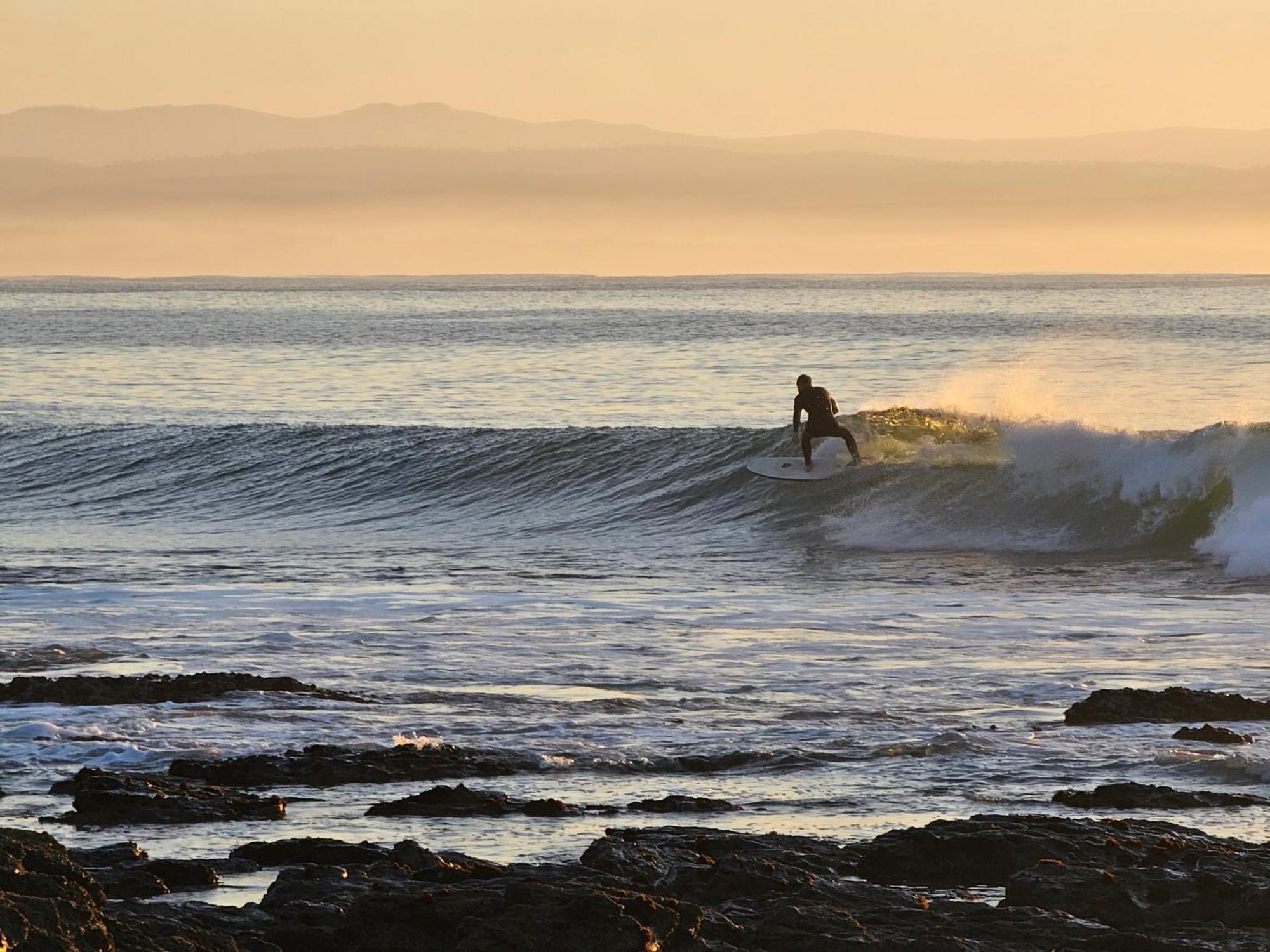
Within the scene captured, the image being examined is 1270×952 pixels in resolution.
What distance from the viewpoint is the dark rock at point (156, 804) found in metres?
8.30

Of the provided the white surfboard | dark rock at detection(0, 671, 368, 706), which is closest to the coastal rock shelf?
dark rock at detection(0, 671, 368, 706)

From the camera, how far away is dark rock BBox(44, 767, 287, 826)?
27.2 feet

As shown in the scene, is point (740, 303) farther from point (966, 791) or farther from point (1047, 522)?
point (966, 791)

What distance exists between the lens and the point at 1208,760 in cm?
937

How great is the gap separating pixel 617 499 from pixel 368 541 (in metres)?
4.71

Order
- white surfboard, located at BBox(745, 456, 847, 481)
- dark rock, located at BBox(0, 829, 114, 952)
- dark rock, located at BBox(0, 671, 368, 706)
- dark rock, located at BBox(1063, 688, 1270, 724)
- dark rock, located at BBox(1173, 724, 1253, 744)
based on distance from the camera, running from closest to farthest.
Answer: dark rock, located at BBox(0, 829, 114, 952), dark rock, located at BBox(1173, 724, 1253, 744), dark rock, located at BBox(1063, 688, 1270, 724), dark rock, located at BBox(0, 671, 368, 706), white surfboard, located at BBox(745, 456, 847, 481)

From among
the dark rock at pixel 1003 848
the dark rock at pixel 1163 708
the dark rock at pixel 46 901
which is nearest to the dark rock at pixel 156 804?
the dark rock at pixel 46 901

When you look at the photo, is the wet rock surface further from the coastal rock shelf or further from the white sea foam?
the white sea foam

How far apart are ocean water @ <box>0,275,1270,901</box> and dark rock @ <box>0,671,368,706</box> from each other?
22 cm

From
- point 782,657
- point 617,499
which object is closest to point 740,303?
point 617,499

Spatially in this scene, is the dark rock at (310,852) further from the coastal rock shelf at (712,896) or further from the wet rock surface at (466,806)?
the wet rock surface at (466,806)

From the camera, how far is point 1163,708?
1064cm

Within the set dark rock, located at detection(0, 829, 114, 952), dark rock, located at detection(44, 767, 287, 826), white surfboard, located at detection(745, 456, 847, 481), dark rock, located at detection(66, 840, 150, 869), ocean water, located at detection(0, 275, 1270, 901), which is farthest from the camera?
white surfboard, located at detection(745, 456, 847, 481)

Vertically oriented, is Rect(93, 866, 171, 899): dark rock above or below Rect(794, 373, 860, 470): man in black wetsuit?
below
